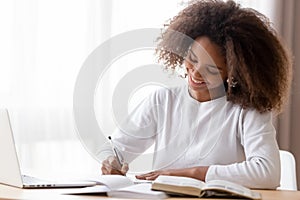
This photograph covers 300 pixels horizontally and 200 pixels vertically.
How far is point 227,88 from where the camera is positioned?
188 centimetres

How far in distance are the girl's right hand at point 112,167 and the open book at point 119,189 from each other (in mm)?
184

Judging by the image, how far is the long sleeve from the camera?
167cm

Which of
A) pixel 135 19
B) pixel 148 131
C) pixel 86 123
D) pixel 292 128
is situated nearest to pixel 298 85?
pixel 292 128

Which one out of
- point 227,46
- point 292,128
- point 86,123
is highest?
point 227,46

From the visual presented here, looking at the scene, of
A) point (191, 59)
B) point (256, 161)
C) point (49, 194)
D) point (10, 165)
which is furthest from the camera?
point (191, 59)

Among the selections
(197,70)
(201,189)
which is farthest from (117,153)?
(201,189)

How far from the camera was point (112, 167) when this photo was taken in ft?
5.80

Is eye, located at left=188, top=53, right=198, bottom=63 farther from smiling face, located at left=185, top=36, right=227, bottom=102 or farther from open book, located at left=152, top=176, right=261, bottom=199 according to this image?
open book, located at left=152, top=176, right=261, bottom=199

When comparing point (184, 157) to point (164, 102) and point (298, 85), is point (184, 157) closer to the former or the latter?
point (164, 102)

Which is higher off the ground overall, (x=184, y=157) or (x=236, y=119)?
(x=236, y=119)

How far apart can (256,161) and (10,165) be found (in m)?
0.68

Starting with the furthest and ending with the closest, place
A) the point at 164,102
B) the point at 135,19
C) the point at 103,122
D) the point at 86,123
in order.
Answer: the point at 135,19 → the point at 103,122 → the point at 164,102 → the point at 86,123

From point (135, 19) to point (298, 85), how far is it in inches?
36.3

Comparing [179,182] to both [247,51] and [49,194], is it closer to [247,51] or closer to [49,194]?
[49,194]
